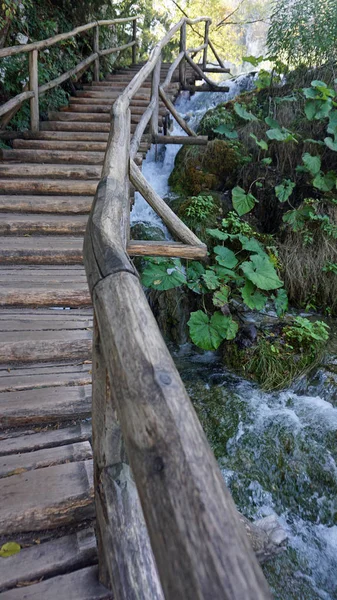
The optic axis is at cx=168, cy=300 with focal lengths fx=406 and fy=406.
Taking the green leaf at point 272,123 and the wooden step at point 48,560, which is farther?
the green leaf at point 272,123

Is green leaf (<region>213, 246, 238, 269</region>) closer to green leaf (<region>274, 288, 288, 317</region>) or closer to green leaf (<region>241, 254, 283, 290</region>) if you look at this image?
green leaf (<region>241, 254, 283, 290</region>)

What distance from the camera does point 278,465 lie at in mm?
3447

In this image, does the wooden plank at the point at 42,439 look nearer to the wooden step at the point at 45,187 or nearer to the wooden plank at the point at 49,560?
the wooden plank at the point at 49,560

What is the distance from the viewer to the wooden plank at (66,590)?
1.30 meters

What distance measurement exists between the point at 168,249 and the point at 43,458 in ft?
5.55

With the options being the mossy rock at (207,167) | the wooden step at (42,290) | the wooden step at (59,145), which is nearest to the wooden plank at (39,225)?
the wooden step at (42,290)

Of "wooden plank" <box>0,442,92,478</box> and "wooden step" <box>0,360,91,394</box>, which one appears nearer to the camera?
"wooden plank" <box>0,442,92,478</box>

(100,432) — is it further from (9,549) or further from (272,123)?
(272,123)

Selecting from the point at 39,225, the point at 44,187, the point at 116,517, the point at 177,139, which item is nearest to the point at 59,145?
the point at 44,187

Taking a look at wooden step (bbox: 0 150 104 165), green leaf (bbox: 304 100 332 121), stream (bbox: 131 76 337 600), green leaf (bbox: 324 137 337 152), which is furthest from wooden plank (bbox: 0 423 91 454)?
green leaf (bbox: 304 100 332 121)

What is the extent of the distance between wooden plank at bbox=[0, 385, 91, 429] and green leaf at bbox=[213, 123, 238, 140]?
5581 millimetres

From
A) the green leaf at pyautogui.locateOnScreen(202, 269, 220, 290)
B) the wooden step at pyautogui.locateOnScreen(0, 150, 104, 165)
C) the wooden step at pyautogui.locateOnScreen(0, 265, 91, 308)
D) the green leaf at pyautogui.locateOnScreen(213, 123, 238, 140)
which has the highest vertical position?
the green leaf at pyautogui.locateOnScreen(213, 123, 238, 140)

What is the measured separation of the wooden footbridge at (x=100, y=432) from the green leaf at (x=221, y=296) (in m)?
1.37

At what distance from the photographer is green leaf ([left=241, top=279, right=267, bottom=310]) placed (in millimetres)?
4301
